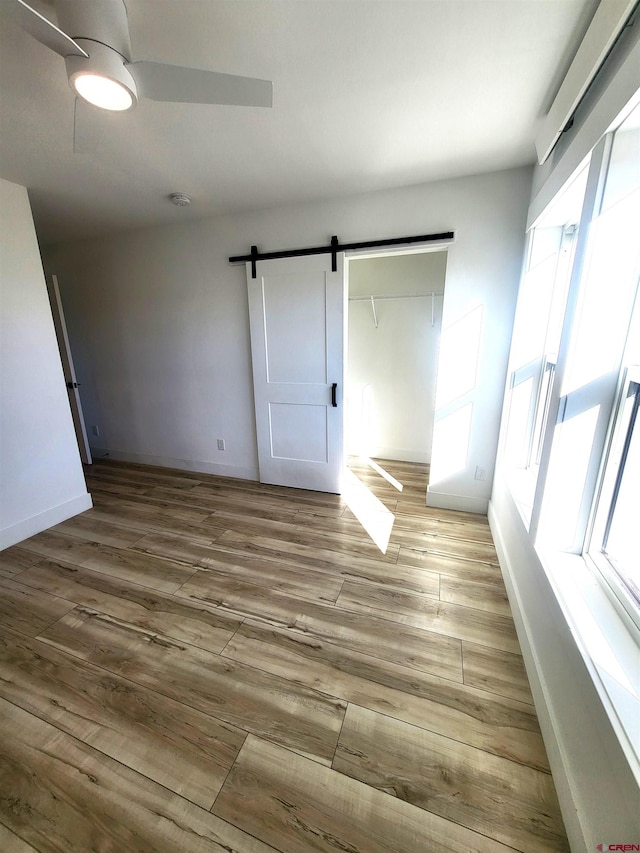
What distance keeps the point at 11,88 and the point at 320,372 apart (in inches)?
87.7

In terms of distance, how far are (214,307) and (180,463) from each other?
1.84 meters

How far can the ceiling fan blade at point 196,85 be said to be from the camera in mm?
1071

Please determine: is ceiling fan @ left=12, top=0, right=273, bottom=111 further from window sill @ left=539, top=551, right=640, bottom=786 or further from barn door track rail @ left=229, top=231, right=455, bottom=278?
window sill @ left=539, top=551, right=640, bottom=786

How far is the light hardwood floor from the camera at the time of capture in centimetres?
96

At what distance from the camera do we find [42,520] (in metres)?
2.50

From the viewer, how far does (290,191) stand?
93.2 inches

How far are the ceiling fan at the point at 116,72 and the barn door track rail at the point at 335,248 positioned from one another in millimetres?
1441

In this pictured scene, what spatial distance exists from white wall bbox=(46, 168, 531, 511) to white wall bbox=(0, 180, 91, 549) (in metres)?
1.03

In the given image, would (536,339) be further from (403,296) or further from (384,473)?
(384,473)

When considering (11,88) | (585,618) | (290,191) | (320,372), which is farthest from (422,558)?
(11,88)

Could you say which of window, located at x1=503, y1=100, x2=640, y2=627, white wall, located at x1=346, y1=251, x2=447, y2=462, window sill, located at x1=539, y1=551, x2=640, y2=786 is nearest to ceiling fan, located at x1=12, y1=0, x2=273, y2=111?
window, located at x1=503, y1=100, x2=640, y2=627

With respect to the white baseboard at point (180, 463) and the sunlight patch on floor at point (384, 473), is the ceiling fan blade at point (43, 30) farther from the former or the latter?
the sunlight patch on floor at point (384, 473)

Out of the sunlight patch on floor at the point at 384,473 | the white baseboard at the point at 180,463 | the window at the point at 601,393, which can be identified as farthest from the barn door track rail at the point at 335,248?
the sunlight patch on floor at the point at 384,473

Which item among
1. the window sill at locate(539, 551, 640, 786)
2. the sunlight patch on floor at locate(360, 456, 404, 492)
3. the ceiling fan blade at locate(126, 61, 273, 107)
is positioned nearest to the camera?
the window sill at locate(539, 551, 640, 786)
